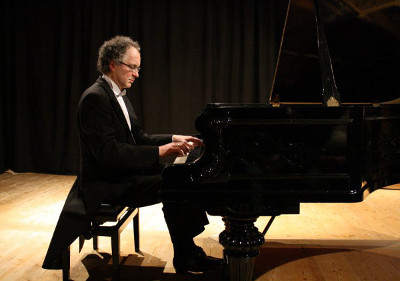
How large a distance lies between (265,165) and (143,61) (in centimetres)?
397

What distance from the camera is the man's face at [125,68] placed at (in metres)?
2.29

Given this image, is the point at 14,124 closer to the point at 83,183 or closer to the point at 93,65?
the point at 93,65

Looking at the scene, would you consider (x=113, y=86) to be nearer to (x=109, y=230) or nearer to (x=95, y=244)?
(x=109, y=230)

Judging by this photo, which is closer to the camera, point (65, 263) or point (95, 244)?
point (65, 263)

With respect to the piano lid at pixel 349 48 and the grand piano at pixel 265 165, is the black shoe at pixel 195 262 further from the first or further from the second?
the piano lid at pixel 349 48

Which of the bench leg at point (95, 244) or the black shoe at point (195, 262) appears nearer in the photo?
the black shoe at point (195, 262)

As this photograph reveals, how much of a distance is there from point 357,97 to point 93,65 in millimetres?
3739

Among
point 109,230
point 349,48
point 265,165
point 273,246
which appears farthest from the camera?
point 273,246

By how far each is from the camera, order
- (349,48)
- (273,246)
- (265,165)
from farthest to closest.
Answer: (273,246) < (349,48) < (265,165)

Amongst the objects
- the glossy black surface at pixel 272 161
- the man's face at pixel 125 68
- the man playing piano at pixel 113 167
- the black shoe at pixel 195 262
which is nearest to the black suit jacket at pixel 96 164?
the man playing piano at pixel 113 167

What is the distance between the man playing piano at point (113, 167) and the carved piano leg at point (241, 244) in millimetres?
401

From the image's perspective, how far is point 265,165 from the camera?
1687mm

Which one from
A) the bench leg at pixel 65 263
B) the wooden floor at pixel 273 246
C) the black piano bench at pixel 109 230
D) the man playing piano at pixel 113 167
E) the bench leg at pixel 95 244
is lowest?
the wooden floor at pixel 273 246

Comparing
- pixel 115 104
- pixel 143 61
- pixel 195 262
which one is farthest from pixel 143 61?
pixel 195 262
